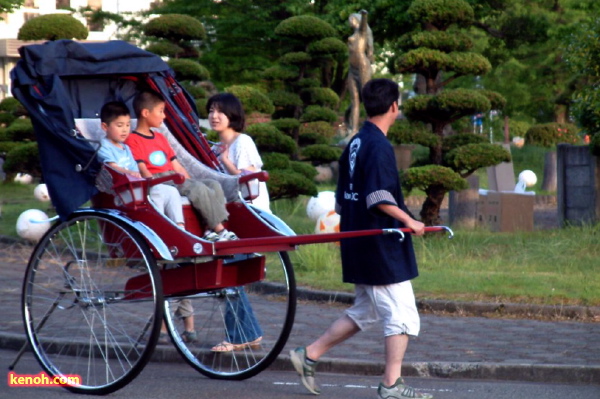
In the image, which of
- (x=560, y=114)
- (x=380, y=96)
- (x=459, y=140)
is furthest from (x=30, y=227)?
(x=560, y=114)

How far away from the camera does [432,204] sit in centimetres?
1426

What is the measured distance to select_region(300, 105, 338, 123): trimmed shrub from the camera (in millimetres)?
20812

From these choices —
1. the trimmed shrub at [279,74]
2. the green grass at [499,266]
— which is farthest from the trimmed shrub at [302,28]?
the green grass at [499,266]

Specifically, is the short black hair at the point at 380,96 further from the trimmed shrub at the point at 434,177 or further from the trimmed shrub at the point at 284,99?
the trimmed shrub at the point at 284,99

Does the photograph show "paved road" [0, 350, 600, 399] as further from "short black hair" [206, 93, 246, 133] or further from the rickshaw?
"short black hair" [206, 93, 246, 133]

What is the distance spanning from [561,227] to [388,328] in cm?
986

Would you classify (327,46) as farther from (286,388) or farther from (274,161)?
(286,388)

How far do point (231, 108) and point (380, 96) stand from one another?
1876 millimetres

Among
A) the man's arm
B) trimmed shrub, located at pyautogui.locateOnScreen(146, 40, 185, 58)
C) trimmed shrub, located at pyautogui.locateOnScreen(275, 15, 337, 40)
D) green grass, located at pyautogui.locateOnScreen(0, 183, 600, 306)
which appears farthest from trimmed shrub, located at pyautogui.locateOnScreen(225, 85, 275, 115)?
the man's arm

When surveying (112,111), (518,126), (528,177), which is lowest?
(528,177)

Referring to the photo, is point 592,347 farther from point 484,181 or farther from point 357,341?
point 484,181

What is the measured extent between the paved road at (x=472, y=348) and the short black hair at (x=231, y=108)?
5.59ft

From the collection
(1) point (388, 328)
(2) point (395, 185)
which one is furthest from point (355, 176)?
(1) point (388, 328)

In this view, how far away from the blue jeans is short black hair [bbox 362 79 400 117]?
1.78 metres
